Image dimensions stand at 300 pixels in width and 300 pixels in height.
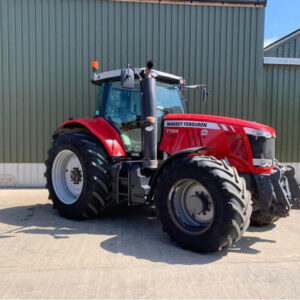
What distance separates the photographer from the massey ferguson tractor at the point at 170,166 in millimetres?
3199

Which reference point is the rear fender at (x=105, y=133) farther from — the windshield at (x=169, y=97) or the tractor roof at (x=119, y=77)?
the windshield at (x=169, y=97)

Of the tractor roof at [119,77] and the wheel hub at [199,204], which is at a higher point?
the tractor roof at [119,77]

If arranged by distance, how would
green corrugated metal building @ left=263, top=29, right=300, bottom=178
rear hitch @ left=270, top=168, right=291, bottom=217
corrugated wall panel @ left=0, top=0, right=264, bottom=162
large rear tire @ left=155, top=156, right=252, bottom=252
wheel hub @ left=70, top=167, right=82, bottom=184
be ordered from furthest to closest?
green corrugated metal building @ left=263, top=29, right=300, bottom=178, corrugated wall panel @ left=0, top=0, right=264, bottom=162, wheel hub @ left=70, top=167, right=82, bottom=184, rear hitch @ left=270, top=168, right=291, bottom=217, large rear tire @ left=155, top=156, right=252, bottom=252

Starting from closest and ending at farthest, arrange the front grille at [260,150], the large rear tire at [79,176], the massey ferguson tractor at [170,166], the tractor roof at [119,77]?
the massey ferguson tractor at [170,166]
the front grille at [260,150]
the large rear tire at [79,176]
the tractor roof at [119,77]

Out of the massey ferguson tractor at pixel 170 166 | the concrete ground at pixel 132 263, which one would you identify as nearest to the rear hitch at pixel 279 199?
the massey ferguson tractor at pixel 170 166

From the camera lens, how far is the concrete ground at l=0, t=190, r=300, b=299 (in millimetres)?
2514

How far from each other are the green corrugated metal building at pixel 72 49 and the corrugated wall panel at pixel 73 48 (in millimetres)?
23

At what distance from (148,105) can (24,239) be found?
7.74 ft

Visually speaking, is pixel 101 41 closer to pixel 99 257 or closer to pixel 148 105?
pixel 148 105

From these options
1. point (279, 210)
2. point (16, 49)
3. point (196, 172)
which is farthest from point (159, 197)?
point (16, 49)

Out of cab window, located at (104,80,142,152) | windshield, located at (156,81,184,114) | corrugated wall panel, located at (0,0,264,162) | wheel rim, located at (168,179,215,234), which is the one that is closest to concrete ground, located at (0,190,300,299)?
wheel rim, located at (168,179,215,234)

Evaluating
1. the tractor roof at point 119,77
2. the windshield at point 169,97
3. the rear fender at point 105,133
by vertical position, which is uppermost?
the tractor roof at point 119,77

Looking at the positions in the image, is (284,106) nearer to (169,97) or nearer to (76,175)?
(169,97)

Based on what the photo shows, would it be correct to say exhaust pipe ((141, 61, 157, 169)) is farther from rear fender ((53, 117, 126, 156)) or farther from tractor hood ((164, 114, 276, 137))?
rear fender ((53, 117, 126, 156))
